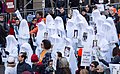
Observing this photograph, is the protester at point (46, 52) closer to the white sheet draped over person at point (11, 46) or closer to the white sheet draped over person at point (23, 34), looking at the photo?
the white sheet draped over person at point (11, 46)

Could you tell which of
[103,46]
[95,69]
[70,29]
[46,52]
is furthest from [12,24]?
[95,69]

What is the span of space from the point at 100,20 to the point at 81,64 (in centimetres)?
391

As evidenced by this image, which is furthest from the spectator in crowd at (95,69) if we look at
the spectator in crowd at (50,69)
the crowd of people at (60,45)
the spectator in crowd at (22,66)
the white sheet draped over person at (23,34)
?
the white sheet draped over person at (23,34)

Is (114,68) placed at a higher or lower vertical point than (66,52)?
lower

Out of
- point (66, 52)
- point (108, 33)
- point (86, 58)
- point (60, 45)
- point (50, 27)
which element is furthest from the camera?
point (50, 27)

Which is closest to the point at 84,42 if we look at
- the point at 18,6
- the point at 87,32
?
the point at 87,32

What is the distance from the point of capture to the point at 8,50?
17172 millimetres

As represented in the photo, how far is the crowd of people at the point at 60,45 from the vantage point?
44.2 ft

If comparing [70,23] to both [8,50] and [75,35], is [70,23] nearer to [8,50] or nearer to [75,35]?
[75,35]

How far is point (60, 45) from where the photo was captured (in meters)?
16.2

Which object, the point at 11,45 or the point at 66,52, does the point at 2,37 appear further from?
the point at 66,52

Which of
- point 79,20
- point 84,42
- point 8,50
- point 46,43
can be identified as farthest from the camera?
point 79,20

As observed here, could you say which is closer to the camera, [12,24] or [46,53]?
[46,53]

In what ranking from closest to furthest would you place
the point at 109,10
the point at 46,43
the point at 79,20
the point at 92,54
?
1. the point at 46,43
2. the point at 92,54
3. the point at 79,20
4. the point at 109,10
